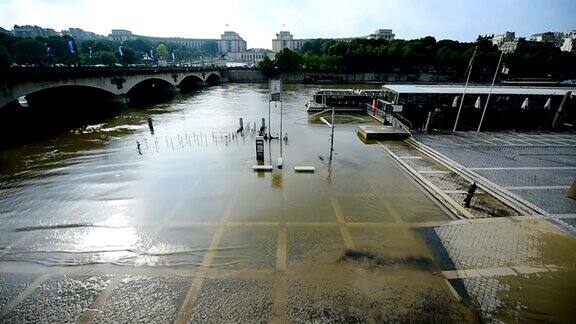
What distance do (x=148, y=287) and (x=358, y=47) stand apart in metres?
109

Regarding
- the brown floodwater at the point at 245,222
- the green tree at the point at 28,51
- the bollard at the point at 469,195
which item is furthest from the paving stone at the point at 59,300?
the green tree at the point at 28,51

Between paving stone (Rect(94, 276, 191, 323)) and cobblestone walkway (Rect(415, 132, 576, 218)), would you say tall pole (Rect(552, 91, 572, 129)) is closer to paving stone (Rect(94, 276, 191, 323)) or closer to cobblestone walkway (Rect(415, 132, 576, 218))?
cobblestone walkway (Rect(415, 132, 576, 218))

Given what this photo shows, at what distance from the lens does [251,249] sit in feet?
40.0

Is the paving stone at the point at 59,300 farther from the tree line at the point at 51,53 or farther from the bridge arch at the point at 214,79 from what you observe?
the bridge arch at the point at 214,79

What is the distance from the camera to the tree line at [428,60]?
86625 millimetres

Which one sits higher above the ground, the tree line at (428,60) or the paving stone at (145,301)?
the tree line at (428,60)

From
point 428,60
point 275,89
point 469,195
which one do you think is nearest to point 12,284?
point 275,89

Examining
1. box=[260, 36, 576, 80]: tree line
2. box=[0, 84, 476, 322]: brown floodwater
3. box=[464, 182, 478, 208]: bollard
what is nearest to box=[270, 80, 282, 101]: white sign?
box=[0, 84, 476, 322]: brown floodwater

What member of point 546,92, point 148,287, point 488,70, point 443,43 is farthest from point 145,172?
point 443,43

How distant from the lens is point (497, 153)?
23594mm

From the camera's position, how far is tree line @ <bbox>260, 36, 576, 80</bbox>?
86625 mm

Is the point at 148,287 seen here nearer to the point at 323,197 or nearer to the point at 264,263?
the point at 264,263

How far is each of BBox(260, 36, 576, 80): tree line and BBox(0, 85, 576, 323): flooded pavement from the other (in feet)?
283

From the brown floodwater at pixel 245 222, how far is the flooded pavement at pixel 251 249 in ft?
0.23
